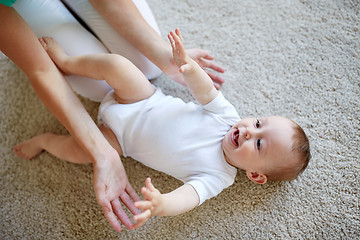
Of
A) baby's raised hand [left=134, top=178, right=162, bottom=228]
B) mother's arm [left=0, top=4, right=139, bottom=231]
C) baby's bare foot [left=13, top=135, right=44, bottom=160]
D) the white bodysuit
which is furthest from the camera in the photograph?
baby's bare foot [left=13, top=135, right=44, bottom=160]

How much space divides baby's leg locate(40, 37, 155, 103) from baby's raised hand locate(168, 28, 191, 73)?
138mm

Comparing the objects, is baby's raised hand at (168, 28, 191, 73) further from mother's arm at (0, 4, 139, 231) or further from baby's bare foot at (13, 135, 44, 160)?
baby's bare foot at (13, 135, 44, 160)

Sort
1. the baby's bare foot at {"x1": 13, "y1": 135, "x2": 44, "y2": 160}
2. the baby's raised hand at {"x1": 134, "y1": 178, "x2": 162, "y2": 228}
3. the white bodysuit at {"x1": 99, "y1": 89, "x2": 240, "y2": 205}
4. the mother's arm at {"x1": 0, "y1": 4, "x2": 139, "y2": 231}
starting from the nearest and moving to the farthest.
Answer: the baby's raised hand at {"x1": 134, "y1": 178, "x2": 162, "y2": 228} → the mother's arm at {"x1": 0, "y1": 4, "x2": 139, "y2": 231} → the white bodysuit at {"x1": 99, "y1": 89, "x2": 240, "y2": 205} → the baby's bare foot at {"x1": 13, "y1": 135, "x2": 44, "y2": 160}

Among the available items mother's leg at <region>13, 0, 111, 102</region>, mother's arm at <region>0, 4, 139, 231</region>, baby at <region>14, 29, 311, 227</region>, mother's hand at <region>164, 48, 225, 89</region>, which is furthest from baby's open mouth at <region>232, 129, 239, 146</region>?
mother's leg at <region>13, 0, 111, 102</region>

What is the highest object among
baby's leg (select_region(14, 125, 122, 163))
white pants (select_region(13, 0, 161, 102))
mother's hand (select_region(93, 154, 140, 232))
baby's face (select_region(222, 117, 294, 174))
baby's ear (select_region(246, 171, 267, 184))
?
white pants (select_region(13, 0, 161, 102))

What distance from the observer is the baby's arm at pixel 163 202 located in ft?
2.31

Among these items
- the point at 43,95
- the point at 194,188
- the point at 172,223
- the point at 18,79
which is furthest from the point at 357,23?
the point at 18,79

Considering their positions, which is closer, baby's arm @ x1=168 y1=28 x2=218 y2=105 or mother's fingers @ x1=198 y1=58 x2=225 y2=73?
baby's arm @ x1=168 y1=28 x2=218 y2=105

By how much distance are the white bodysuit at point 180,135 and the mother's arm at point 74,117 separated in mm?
90

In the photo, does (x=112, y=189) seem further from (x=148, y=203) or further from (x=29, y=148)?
(x=29, y=148)

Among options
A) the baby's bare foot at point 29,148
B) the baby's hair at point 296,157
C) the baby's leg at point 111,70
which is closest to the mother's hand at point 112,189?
the baby's leg at point 111,70

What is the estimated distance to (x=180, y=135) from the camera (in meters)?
0.93

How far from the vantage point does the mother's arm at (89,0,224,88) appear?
961 mm

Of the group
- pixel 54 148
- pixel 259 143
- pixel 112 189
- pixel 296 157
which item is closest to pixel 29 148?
pixel 54 148
